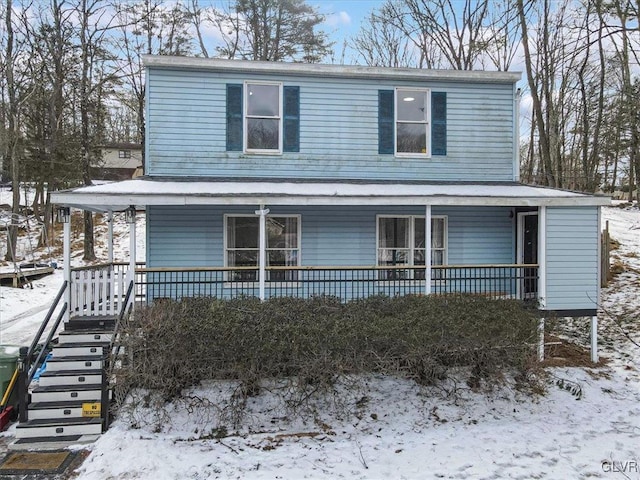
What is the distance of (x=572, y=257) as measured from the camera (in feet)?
29.2

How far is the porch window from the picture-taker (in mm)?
9672

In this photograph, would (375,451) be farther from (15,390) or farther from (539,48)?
(539,48)

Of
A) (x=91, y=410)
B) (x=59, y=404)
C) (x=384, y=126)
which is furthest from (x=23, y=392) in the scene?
(x=384, y=126)

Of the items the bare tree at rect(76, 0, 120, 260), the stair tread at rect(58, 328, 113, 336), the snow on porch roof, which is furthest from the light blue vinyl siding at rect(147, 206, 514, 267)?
the bare tree at rect(76, 0, 120, 260)

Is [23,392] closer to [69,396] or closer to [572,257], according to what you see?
[69,396]

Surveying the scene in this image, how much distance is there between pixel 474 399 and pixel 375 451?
7.79ft

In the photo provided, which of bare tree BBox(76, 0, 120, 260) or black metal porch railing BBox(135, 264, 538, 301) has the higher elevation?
bare tree BBox(76, 0, 120, 260)

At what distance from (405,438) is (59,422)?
4982 mm

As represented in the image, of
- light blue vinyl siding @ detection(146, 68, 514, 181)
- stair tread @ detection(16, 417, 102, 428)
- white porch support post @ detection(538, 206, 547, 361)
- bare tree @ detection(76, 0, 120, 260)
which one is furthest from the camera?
bare tree @ detection(76, 0, 120, 260)

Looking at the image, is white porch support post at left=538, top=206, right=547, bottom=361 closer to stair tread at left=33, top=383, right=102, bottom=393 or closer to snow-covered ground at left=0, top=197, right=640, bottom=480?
snow-covered ground at left=0, top=197, right=640, bottom=480

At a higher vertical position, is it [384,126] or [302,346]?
[384,126]

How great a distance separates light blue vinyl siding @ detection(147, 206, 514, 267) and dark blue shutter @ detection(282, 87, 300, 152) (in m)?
1.53

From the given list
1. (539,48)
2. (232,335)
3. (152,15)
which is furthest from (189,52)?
(232,335)

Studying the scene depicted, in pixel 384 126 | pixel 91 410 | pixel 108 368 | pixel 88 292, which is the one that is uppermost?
pixel 384 126
